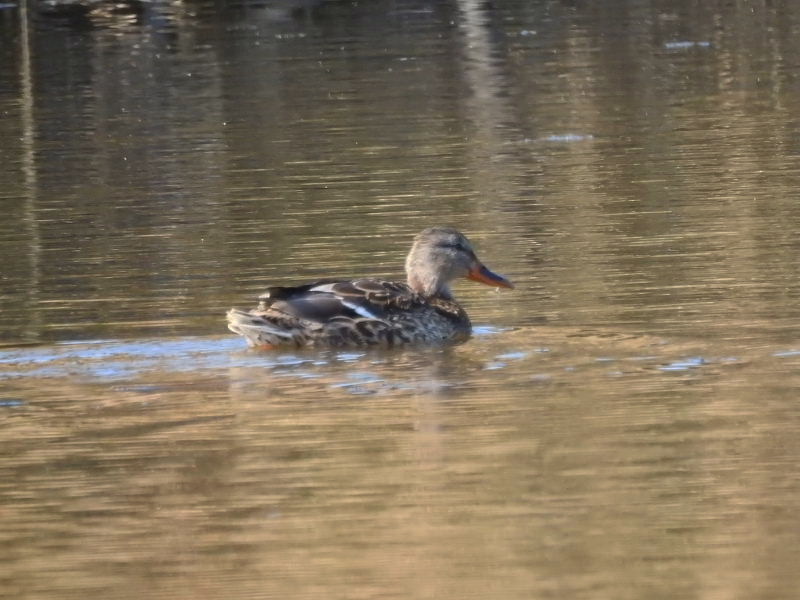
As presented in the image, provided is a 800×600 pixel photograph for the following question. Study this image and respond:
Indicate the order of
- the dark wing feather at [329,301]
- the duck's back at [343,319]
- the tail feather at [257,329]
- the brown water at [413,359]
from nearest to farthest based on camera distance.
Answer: the brown water at [413,359] → the tail feather at [257,329] → the duck's back at [343,319] → the dark wing feather at [329,301]

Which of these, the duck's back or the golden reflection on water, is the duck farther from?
the golden reflection on water

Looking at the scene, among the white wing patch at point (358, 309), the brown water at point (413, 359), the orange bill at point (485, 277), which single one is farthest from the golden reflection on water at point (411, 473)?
the orange bill at point (485, 277)

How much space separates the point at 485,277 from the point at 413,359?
149 centimetres

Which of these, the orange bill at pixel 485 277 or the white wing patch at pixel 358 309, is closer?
the white wing patch at pixel 358 309

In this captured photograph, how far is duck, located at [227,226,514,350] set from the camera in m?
11.1

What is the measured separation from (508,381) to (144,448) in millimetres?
1997

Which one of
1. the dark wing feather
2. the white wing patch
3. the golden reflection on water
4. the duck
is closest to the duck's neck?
the duck

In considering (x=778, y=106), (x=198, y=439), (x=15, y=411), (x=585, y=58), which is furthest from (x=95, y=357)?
(x=585, y=58)

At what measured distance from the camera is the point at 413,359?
36.1 ft

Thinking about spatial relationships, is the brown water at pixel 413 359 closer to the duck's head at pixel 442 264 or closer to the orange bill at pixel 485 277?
the orange bill at pixel 485 277

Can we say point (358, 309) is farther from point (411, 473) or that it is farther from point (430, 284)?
point (411, 473)

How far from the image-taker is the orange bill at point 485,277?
40.4 ft

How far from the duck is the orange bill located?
1.60ft

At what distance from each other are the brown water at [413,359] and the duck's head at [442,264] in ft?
1.10
